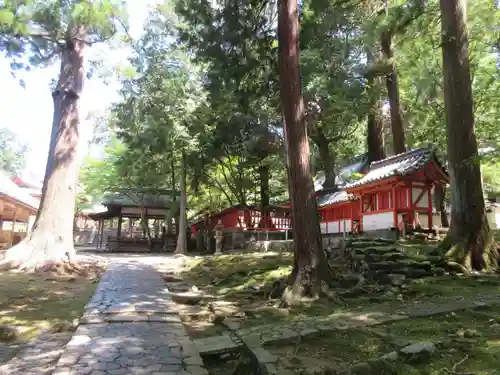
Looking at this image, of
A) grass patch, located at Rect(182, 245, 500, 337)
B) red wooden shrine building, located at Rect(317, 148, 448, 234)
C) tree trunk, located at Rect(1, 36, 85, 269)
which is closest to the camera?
grass patch, located at Rect(182, 245, 500, 337)

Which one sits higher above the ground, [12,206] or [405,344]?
[12,206]

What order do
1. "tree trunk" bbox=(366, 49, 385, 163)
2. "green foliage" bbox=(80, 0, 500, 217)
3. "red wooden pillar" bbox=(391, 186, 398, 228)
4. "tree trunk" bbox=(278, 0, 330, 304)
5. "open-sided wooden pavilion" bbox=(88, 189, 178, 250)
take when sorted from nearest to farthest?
"tree trunk" bbox=(278, 0, 330, 304), "green foliage" bbox=(80, 0, 500, 217), "red wooden pillar" bbox=(391, 186, 398, 228), "tree trunk" bbox=(366, 49, 385, 163), "open-sided wooden pavilion" bbox=(88, 189, 178, 250)

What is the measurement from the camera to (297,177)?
782cm

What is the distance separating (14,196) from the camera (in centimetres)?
1909

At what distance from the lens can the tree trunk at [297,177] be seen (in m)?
7.39

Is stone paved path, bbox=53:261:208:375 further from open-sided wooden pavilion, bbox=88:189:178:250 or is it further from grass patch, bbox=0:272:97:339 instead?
open-sided wooden pavilion, bbox=88:189:178:250

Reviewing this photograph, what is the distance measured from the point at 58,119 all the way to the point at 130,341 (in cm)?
1085

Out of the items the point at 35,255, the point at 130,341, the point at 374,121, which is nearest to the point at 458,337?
the point at 130,341

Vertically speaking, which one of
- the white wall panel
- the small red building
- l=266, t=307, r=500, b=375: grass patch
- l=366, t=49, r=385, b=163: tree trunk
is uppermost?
l=366, t=49, r=385, b=163: tree trunk

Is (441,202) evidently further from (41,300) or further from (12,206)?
(12,206)

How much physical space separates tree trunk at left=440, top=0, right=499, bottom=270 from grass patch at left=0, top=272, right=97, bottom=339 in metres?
8.65

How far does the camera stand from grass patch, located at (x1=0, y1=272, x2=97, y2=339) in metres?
6.07

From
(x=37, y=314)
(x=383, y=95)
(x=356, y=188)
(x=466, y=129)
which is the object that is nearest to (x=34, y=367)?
(x=37, y=314)

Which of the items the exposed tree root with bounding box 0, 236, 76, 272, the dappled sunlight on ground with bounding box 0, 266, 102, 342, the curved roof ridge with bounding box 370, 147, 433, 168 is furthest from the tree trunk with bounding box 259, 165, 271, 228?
the dappled sunlight on ground with bounding box 0, 266, 102, 342
